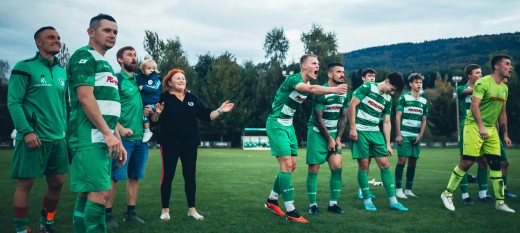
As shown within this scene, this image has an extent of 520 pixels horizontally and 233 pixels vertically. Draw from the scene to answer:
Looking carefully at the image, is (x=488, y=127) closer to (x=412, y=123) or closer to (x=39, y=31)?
(x=412, y=123)

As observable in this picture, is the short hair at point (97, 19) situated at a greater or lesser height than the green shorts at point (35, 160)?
greater

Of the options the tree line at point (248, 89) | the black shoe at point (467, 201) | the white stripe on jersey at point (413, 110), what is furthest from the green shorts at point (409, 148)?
the tree line at point (248, 89)

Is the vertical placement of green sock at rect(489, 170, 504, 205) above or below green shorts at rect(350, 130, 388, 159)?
below

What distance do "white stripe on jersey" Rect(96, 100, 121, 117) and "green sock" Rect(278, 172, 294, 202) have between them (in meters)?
3.16

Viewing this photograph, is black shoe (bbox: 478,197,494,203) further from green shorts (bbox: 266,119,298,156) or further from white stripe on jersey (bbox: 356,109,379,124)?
green shorts (bbox: 266,119,298,156)

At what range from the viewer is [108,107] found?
3646 mm

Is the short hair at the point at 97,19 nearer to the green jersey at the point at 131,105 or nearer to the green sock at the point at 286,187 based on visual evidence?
the green jersey at the point at 131,105

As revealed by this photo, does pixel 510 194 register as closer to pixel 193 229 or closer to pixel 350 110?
pixel 350 110

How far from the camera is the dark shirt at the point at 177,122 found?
6.09 meters

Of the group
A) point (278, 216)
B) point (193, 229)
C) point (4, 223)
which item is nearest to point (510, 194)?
point (278, 216)

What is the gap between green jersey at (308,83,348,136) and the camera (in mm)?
6609

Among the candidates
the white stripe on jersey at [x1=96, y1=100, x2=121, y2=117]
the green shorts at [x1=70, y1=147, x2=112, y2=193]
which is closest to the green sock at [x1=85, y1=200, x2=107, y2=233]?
the green shorts at [x1=70, y1=147, x2=112, y2=193]

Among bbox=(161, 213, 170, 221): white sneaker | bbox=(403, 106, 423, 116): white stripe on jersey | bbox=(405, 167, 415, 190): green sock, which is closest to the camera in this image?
bbox=(161, 213, 170, 221): white sneaker

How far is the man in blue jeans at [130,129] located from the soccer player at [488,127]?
16.3 feet
